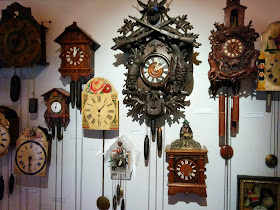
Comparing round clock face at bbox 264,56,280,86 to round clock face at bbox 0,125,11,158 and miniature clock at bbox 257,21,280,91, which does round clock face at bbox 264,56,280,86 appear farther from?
round clock face at bbox 0,125,11,158

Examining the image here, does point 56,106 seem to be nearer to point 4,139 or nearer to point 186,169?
point 4,139

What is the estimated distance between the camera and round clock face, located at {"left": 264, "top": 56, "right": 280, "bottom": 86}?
6.68ft

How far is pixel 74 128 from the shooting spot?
8.20 feet

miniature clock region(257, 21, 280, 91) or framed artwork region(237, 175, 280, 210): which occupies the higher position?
miniature clock region(257, 21, 280, 91)

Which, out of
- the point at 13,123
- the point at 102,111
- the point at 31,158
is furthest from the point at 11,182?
the point at 102,111

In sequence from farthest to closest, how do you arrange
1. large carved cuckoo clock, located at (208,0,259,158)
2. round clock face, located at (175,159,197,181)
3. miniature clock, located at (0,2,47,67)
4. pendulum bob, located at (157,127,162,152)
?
miniature clock, located at (0,2,47,67), pendulum bob, located at (157,127,162,152), round clock face, located at (175,159,197,181), large carved cuckoo clock, located at (208,0,259,158)

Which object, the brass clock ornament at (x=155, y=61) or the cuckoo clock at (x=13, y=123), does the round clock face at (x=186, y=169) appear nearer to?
the brass clock ornament at (x=155, y=61)

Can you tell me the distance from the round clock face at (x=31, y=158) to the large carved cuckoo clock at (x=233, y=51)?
154 cm

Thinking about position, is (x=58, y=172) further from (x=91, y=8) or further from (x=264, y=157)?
(x=264, y=157)

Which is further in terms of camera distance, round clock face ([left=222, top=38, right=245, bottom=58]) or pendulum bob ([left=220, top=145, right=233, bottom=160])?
pendulum bob ([left=220, top=145, right=233, bottom=160])

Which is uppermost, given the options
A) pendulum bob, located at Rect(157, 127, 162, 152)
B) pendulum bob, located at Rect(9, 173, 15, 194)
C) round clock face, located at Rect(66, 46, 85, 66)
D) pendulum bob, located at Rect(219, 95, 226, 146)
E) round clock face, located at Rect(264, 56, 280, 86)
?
round clock face, located at Rect(66, 46, 85, 66)

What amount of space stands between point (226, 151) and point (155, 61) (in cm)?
91

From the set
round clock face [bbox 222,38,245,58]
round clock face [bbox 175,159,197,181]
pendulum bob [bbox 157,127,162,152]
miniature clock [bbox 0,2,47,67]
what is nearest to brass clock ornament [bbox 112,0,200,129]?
pendulum bob [bbox 157,127,162,152]

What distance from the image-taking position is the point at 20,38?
94.8 inches
